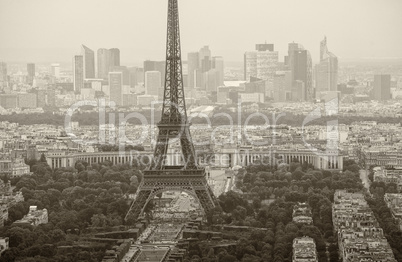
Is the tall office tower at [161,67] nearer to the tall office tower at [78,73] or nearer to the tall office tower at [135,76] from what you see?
the tall office tower at [135,76]

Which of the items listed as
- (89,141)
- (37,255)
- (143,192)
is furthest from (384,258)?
(89,141)

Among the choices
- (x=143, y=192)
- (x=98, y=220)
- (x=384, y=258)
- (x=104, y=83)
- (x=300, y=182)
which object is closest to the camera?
(x=384, y=258)

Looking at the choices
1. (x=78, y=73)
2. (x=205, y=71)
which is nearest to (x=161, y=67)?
(x=205, y=71)

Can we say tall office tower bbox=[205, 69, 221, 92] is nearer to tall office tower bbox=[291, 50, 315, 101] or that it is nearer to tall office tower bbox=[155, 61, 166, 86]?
tall office tower bbox=[155, 61, 166, 86]

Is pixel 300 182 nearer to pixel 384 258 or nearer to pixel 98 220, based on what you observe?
pixel 98 220

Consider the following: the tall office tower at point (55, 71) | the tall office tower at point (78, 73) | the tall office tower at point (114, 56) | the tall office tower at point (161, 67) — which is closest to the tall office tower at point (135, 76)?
the tall office tower at point (114, 56)
